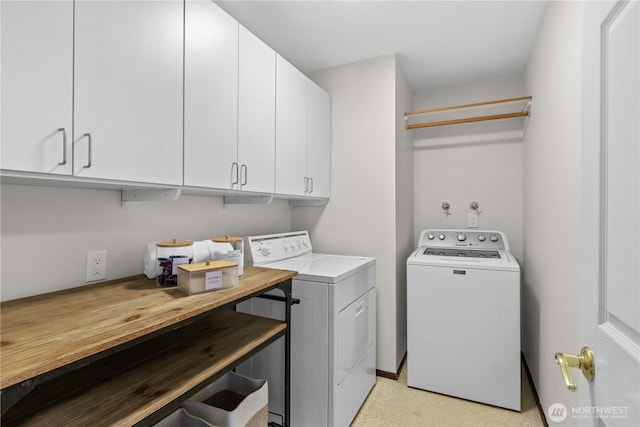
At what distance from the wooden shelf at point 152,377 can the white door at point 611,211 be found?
107cm

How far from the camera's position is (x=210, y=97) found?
1.51 metres

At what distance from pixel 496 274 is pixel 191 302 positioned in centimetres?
187

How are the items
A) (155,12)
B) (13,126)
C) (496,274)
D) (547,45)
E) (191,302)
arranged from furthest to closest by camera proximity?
(496,274) < (547,45) < (155,12) < (191,302) < (13,126)

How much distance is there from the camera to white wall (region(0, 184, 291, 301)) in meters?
1.15

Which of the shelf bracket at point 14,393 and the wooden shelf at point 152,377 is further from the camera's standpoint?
the wooden shelf at point 152,377

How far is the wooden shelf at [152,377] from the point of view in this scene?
0.88 m

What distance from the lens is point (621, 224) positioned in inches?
22.6

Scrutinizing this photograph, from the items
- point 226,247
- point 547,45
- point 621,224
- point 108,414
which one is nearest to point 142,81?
point 226,247

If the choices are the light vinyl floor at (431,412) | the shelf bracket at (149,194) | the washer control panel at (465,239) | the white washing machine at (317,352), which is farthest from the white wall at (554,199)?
the shelf bracket at (149,194)

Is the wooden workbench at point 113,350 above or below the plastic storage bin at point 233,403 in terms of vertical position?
above

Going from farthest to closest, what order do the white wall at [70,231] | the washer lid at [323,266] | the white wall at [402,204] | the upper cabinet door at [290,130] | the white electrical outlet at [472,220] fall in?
the white electrical outlet at [472,220] < the white wall at [402,204] < the upper cabinet door at [290,130] < the washer lid at [323,266] < the white wall at [70,231]

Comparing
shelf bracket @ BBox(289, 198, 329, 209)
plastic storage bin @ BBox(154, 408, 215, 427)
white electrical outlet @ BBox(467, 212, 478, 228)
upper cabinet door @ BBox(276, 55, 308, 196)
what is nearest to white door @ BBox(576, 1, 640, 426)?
plastic storage bin @ BBox(154, 408, 215, 427)

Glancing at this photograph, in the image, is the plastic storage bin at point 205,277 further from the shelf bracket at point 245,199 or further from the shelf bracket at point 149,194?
the shelf bracket at point 245,199

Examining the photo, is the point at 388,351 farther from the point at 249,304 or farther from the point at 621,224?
the point at 621,224
